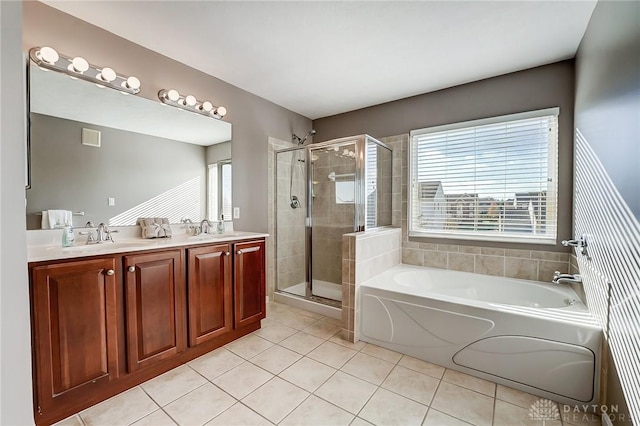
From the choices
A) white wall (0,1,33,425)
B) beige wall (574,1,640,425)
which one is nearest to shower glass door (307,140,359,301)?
beige wall (574,1,640,425)

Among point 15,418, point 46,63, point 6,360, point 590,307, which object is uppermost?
point 46,63

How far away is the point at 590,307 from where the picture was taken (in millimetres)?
1758

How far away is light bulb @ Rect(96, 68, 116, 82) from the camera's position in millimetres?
1887

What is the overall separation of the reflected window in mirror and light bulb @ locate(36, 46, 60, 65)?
1.21m

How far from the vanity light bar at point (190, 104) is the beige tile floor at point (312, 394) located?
2110mm

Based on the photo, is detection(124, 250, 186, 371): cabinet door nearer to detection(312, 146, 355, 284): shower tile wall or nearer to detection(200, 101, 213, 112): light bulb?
detection(200, 101, 213, 112): light bulb

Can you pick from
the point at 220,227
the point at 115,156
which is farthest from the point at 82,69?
the point at 220,227

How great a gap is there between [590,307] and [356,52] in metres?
2.49

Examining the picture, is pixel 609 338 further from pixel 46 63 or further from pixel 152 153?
pixel 46 63

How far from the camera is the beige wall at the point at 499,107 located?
2.31 m

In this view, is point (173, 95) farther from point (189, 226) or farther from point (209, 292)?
point (209, 292)

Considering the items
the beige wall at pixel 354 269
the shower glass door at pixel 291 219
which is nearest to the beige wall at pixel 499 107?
the beige wall at pixel 354 269

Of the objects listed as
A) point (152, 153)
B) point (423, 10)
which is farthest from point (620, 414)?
point (152, 153)

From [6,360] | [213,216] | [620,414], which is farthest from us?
[213,216]
